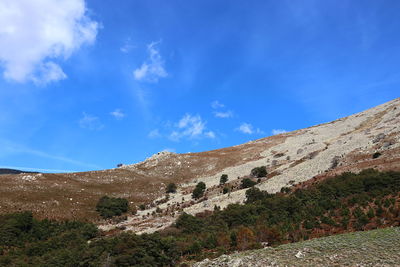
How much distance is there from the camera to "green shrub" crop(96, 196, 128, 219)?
57.6 meters

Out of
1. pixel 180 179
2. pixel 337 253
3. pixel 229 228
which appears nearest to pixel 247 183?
pixel 229 228

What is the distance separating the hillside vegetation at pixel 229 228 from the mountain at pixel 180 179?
5.79 m

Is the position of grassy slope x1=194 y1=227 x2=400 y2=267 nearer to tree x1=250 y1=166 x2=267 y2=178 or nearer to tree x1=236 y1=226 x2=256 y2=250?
tree x1=236 y1=226 x2=256 y2=250

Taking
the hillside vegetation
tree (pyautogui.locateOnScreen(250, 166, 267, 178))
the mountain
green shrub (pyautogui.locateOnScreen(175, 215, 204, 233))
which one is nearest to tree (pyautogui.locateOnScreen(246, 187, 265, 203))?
the hillside vegetation

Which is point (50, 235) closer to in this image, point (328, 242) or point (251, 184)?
point (251, 184)

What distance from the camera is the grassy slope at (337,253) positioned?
1792cm

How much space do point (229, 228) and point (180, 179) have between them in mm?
48833

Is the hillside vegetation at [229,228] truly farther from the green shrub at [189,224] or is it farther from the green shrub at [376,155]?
the green shrub at [376,155]

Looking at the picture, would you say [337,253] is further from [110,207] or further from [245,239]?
[110,207]

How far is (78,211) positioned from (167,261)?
37081 millimetres

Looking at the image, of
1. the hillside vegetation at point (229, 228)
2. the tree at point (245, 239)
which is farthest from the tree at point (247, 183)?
the tree at point (245, 239)

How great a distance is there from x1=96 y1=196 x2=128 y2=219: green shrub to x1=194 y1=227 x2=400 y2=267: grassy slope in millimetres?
38946

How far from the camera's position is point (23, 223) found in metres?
45.8

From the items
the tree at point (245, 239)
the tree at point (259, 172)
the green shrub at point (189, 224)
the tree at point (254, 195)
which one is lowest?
the tree at point (245, 239)
